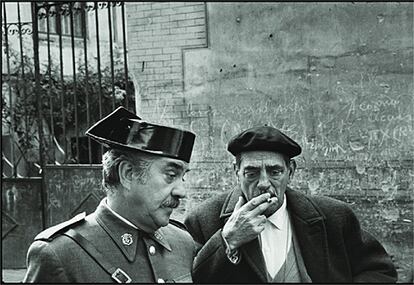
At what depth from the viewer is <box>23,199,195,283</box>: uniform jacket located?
2.33m

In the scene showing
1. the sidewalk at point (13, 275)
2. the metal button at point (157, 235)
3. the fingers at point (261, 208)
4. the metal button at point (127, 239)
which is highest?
the fingers at point (261, 208)

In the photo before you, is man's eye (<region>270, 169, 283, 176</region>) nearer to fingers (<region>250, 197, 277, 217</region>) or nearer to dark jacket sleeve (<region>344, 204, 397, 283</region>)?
fingers (<region>250, 197, 277, 217</region>)

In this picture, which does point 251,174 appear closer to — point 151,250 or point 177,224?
point 177,224

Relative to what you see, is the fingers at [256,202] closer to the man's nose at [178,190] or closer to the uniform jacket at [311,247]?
the uniform jacket at [311,247]

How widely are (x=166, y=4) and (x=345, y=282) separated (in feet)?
14.8

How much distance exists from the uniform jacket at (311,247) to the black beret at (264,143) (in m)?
0.28

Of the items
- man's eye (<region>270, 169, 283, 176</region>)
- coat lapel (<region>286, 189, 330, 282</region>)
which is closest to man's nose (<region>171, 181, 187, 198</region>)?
man's eye (<region>270, 169, 283, 176</region>)

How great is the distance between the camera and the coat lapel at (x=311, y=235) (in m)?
3.01

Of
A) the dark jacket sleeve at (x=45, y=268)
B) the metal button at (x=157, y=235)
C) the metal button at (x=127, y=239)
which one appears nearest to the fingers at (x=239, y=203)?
Result: the metal button at (x=157, y=235)

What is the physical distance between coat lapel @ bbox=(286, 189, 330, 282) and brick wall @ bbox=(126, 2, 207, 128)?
370 centimetres

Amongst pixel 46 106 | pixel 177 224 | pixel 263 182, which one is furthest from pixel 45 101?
pixel 263 182

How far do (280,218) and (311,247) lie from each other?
207 mm

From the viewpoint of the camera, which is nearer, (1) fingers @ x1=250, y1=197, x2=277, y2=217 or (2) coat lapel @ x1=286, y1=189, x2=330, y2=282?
(1) fingers @ x1=250, y1=197, x2=277, y2=217

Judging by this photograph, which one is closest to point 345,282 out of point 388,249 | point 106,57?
point 388,249
